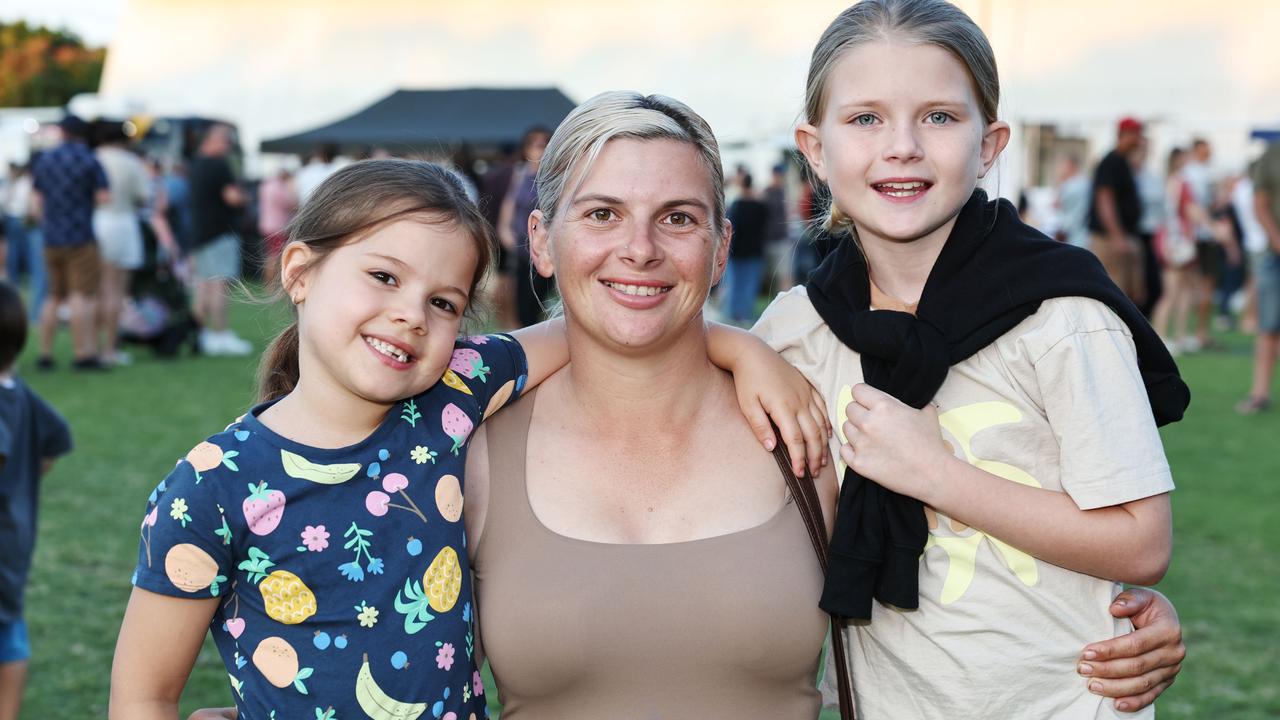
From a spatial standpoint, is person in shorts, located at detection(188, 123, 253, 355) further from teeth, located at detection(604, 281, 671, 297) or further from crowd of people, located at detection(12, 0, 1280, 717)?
teeth, located at detection(604, 281, 671, 297)

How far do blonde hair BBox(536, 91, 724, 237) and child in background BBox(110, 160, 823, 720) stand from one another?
185 mm

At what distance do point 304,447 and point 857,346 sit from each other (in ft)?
3.26

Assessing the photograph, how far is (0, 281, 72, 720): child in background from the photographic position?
357 cm

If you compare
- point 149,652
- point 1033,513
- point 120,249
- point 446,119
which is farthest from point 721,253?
point 446,119

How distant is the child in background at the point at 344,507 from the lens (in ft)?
6.22

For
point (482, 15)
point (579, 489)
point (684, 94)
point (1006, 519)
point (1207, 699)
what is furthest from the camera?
point (482, 15)

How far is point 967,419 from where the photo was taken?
2.13 metres

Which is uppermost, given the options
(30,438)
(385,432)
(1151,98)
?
(385,432)

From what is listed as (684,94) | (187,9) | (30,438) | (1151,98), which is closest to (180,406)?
(30,438)

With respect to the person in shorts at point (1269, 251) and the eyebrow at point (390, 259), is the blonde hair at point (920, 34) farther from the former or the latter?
the person in shorts at point (1269, 251)

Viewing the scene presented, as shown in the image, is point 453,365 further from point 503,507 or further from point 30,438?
point 30,438

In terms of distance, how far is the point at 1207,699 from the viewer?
4.13 m

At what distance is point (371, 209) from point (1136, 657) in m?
1.55

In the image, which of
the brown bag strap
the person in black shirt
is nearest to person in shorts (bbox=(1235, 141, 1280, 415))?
the person in black shirt
